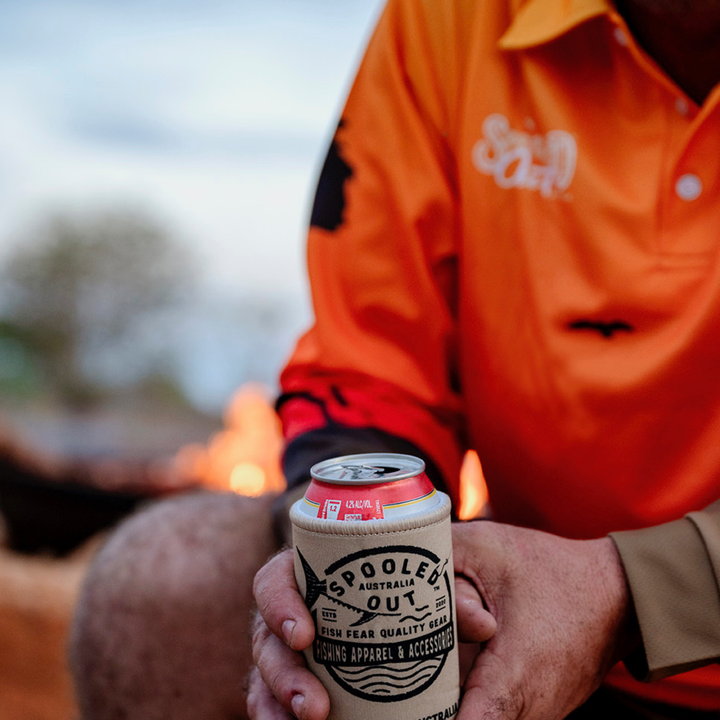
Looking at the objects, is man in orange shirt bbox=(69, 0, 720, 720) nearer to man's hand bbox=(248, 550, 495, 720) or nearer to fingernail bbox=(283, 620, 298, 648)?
man's hand bbox=(248, 550, 495, 720)

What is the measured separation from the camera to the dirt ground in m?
2.19

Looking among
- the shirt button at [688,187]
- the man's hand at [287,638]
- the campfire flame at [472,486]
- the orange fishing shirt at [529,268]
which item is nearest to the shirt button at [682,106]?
the orange fishing shirt at [529,268]

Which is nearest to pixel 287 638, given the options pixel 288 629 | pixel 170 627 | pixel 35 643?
pixel 288 629

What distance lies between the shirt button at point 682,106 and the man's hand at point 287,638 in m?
0.82

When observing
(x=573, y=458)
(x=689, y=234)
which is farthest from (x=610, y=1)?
(x=573, y=458)

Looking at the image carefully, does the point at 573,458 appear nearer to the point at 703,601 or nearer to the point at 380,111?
the point at 703,601

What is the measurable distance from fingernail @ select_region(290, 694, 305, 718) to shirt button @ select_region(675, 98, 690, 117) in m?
1.02

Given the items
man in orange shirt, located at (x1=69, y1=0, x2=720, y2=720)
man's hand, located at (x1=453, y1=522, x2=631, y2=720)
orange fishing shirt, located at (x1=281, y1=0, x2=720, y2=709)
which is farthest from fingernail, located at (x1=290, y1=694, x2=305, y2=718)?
orange fishing shirt, located at (x1=281, y1=0, x2=720, y2=709)

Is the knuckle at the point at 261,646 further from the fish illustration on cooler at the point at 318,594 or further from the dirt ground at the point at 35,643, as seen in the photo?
the dirt ground at the point at 35,643

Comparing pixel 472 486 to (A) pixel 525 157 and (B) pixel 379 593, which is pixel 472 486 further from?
(B) pixel 379 593

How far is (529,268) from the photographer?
1234 millimetres

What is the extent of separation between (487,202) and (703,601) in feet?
2.33

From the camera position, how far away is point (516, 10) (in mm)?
1293

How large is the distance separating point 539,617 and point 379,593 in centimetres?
23
